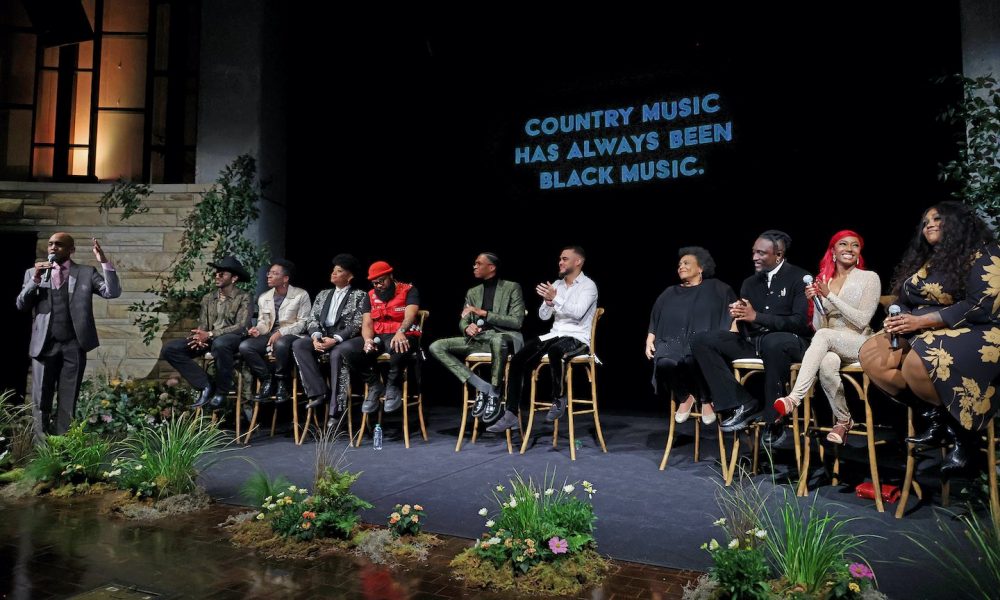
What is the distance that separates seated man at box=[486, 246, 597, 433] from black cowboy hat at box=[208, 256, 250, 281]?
2.52 metres

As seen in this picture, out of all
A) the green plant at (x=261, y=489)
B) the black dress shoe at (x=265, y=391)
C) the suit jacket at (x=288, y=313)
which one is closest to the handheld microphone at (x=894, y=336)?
the green plant at (x=261, y=489)

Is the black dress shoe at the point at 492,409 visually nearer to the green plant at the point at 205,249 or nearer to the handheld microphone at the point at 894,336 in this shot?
the handheld microphone at the point at 894,336

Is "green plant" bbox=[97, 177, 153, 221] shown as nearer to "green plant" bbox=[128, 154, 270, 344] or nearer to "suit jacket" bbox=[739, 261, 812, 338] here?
"green plant" bbox=[128, 154, 270, 344]

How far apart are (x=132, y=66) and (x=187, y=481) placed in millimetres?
5241

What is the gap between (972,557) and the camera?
2.35 metres

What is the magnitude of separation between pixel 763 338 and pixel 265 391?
351cm

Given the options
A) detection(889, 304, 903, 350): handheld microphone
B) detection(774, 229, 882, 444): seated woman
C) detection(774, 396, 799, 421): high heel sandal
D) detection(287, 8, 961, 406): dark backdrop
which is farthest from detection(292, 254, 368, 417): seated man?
detection(889, 304, 903, 350): handheld microphone

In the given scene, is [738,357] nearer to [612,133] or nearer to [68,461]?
[612,133]

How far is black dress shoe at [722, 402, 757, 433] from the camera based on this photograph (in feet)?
11.3

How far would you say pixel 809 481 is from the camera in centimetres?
352

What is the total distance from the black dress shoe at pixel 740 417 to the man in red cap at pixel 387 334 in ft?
7.05

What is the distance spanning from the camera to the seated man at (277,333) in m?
5.04

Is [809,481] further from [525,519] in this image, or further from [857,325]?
[525,519]

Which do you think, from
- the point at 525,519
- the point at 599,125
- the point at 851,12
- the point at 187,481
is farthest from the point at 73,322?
the point at 851,12
